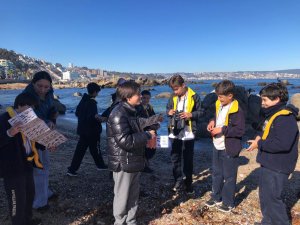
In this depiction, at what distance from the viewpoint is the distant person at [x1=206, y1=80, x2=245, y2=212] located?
16.0 feet

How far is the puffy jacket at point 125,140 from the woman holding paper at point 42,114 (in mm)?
1395

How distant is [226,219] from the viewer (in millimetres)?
4910

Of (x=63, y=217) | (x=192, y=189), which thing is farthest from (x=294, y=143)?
(x=63, y=217)

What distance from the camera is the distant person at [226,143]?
4891mm

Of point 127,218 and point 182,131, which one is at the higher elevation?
point 182,131

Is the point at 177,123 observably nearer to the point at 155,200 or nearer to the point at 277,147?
the point at 155,200

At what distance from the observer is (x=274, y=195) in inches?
160

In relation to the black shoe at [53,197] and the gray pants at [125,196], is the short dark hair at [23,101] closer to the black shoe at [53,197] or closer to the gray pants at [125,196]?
the gray pants at [125,196]

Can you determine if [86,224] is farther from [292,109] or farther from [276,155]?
[292,109]

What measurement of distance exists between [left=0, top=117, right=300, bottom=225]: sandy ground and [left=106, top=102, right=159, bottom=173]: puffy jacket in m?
1.32

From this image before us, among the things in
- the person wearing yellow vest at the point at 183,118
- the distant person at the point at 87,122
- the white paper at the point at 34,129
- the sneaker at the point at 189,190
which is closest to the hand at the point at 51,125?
the white paper at the point at 34,129

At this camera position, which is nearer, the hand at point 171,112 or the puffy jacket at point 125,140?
the puffy jacket at point 125,140

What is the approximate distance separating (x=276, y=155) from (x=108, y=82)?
105282 mm

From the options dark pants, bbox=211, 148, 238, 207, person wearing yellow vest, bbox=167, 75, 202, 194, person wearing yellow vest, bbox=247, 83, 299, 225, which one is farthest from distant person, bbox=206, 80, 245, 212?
person wearing yellow vest, bbox=247, 83, 299, 225
